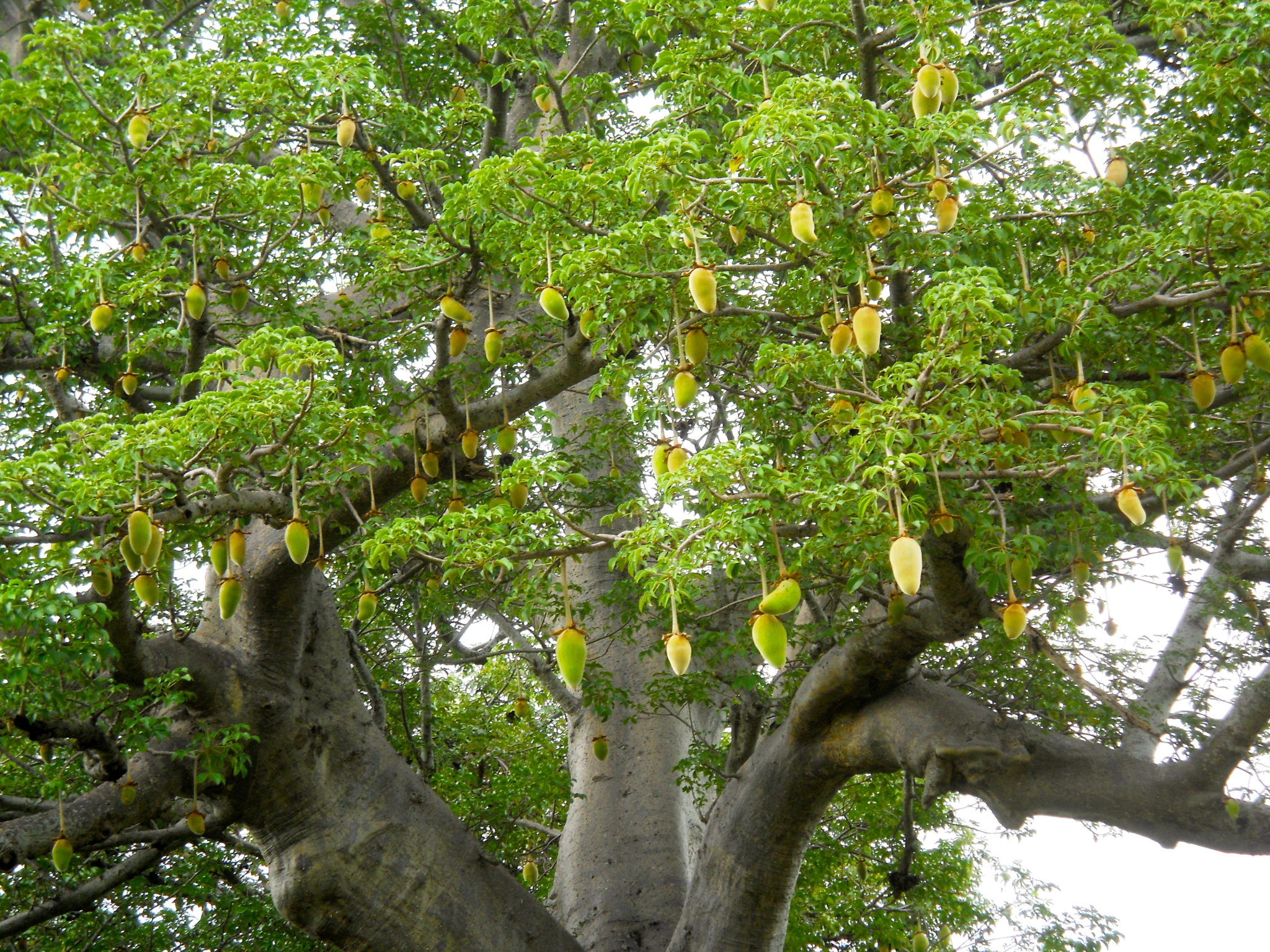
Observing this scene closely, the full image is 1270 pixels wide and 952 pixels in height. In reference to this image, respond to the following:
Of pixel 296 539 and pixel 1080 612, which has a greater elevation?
pixel 296 539

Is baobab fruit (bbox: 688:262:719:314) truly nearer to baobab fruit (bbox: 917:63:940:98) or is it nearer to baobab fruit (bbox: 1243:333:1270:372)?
baobab fruit (bbox: 917:63:940:98)

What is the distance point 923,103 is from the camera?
2672 millimetres

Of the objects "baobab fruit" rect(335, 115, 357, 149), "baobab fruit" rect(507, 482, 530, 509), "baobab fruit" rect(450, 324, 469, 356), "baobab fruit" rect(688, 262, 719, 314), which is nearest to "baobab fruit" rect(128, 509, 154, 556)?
"baobab fruit" rect(507, 482, 530, 509)

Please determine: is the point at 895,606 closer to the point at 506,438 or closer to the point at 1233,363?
the point at 1233,363

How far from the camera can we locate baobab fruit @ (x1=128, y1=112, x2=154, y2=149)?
3.50m

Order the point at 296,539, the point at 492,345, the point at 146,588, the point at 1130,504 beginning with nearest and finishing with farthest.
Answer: the point at 1130,504 → the point at 146,588 → the point at 296,539 → the point at 492,345

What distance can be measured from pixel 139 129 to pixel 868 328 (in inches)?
97.7

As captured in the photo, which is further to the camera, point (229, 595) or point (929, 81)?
point (229, 595)

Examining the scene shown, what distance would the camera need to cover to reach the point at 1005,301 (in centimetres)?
251

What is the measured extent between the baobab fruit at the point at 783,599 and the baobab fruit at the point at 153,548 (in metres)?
1.58

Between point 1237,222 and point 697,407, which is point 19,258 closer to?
point 697,407

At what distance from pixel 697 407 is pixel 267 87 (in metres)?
1.98

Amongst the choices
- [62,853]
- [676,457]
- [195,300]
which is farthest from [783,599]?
[62,853]

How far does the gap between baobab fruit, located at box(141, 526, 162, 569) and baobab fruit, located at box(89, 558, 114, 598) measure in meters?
0.38
